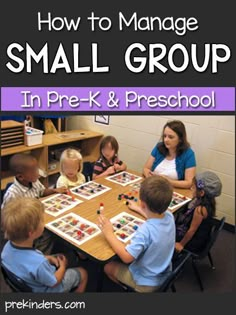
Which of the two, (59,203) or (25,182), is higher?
(25,182)

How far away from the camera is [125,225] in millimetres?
1663

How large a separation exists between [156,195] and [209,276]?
1255mm

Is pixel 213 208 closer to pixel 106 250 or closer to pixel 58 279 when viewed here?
pixel 106 250

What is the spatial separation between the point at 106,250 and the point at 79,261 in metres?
0.82

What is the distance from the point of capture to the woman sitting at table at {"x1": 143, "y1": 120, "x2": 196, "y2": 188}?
2.39 m

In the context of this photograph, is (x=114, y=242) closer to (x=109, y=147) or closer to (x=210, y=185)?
(x=210, y=185)

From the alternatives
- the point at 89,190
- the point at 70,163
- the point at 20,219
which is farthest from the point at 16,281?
the point at 70,163

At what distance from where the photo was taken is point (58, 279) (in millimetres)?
1390

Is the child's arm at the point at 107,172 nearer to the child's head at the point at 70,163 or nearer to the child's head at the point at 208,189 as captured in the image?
the child's head at the point at 70,163

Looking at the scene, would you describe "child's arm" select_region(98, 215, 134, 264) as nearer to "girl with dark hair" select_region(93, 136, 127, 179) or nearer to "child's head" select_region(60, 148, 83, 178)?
"child's head" select_region(60, 148, 83, 178)

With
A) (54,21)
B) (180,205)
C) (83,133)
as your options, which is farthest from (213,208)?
(83,133)

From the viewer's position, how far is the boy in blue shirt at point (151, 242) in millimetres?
1386

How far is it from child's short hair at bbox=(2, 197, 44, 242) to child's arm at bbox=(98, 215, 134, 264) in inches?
13.8

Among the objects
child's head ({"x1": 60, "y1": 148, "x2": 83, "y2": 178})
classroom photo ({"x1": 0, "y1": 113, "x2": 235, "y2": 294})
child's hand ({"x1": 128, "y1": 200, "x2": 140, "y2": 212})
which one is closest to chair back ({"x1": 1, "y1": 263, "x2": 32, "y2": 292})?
classroom photo ({"x1": 0, "y1": 113, "x2": 235, "y2": 294})
